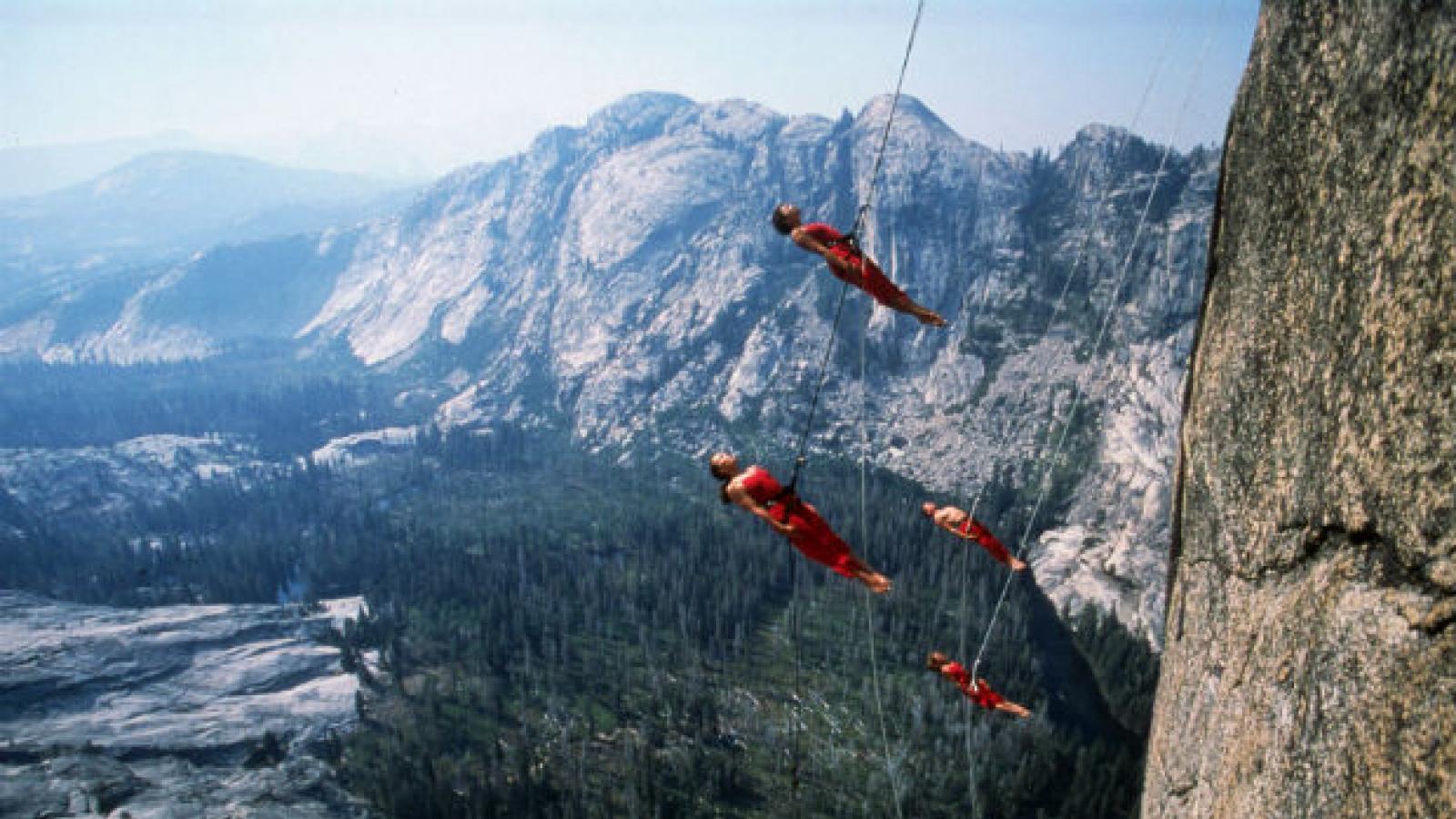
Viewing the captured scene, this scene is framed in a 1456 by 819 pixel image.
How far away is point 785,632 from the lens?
9200 centimetres

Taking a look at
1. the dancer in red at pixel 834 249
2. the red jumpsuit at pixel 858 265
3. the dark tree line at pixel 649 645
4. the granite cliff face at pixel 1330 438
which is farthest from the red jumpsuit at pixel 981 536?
the dark tree line at pixel 649 645

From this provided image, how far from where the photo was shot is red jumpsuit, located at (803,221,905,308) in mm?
13852

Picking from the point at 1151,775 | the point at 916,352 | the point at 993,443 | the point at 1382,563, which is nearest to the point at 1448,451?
the point at 1382,563

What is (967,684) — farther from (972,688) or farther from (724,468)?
(724,468)

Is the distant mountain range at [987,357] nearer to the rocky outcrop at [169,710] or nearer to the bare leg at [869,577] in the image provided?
the rocky outcrop at [169,710]

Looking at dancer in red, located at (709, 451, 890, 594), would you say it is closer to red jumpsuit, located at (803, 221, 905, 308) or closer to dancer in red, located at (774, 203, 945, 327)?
red jumpsuit, located at (803, 221, 905, 308)

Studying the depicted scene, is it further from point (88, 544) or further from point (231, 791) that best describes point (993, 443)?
point (88, 544)

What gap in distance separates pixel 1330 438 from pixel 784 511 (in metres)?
7.49

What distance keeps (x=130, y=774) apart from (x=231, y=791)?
12430mm

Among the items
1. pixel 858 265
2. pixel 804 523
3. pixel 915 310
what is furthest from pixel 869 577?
pixel 858 265

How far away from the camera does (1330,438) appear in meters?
6.14

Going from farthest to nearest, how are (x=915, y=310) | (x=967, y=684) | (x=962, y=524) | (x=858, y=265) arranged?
(x=967, y=684) < (x=962, y=524) < (x=915, y=310) < (x=858, y=265)

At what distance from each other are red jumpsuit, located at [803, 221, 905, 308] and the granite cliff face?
6336 millimetres

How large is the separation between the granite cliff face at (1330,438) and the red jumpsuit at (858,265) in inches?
249
